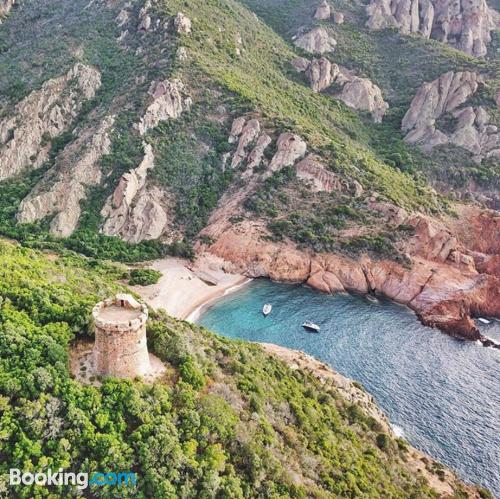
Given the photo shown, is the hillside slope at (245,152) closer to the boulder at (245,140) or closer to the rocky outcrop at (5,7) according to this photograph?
the boulder at (245,140)

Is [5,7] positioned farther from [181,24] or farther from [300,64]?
[300,64]

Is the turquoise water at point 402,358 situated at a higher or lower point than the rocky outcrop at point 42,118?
lower

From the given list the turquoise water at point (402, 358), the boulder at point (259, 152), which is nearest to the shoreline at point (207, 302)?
the turquoise water at point (402, 358)

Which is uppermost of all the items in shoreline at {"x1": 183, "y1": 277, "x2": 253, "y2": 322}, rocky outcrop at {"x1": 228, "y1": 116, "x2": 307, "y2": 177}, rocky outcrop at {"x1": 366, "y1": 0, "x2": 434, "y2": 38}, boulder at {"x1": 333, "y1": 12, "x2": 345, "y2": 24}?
rocky outcrop at {"x1": 366, "y1": 0, "x2": 434, "y2": 38}

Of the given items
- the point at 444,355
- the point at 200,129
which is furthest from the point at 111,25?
the point at 444,355

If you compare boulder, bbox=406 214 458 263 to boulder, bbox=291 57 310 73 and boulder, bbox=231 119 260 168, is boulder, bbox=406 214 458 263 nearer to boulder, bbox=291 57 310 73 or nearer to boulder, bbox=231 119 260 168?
boulder, bbox=231 119 260 168

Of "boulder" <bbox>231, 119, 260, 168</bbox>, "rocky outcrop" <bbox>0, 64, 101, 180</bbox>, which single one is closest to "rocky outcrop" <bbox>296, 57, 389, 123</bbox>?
"boulder" <bbox>231, 119, 260, 168</bbox>
